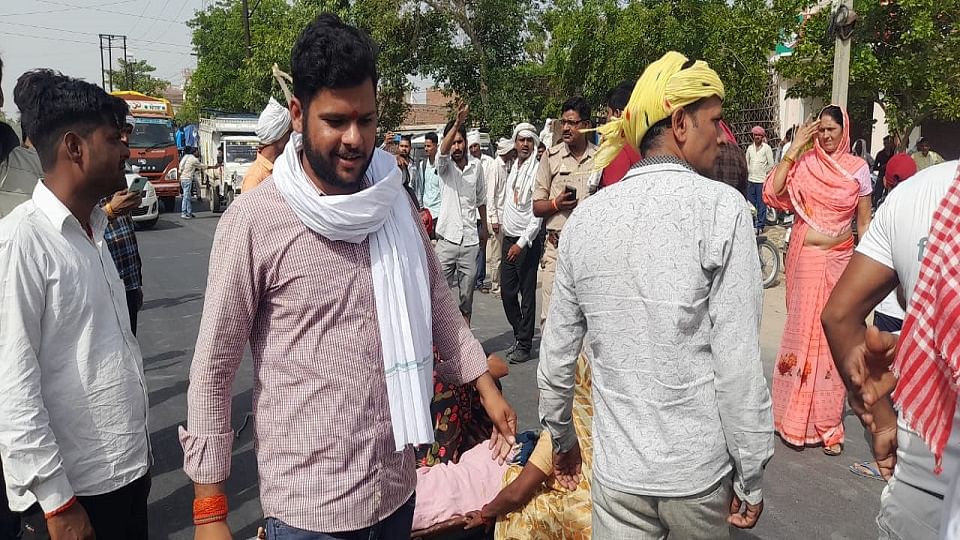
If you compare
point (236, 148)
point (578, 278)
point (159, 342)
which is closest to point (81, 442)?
point (578, 278)

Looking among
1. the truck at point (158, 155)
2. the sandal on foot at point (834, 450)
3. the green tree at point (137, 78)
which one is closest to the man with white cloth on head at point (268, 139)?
the sandal on foot at point (834, 450)

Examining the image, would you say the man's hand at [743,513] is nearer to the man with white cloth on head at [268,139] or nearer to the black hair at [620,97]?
the black hair at [620,97]

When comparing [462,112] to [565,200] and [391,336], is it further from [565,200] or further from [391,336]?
[391,336]

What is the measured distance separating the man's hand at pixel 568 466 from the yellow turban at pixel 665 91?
106 centimetres

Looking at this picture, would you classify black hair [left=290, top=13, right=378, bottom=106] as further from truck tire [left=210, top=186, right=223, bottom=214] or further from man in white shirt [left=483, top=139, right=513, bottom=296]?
truck tire [left=210, top=186, right=223, bottom=214]

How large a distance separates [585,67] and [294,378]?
61.9 ft

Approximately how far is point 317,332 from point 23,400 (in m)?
0.88

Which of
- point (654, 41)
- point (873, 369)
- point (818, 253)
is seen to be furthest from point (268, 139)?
point (654, 41)

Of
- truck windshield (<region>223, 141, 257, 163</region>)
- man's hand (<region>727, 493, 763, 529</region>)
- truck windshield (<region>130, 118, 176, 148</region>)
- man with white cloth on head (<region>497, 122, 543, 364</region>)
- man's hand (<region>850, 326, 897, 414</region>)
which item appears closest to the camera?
man's hand (<region>850, 326, 897, 414</region>)

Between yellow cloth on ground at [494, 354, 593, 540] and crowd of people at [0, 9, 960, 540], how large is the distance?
305mm

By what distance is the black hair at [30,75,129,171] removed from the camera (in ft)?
7.71

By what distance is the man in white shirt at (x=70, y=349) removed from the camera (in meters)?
2.04

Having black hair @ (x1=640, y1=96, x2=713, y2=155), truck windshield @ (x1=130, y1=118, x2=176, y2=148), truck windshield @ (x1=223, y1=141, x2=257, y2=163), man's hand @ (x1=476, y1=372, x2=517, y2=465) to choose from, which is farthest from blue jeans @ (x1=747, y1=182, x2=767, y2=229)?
truck windshield @ (x1=130, y1=118, x2=176, y2=148)

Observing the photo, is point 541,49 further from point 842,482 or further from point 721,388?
point 721,388
